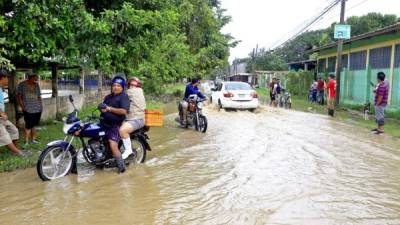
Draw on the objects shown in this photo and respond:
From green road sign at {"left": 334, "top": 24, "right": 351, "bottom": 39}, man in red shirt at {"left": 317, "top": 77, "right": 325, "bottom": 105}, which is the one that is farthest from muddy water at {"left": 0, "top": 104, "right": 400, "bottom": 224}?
man in red shirt at {"left": 317, "top": 77, "right": 325, "bottom": 105}

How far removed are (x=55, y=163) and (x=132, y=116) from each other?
5.27 feet

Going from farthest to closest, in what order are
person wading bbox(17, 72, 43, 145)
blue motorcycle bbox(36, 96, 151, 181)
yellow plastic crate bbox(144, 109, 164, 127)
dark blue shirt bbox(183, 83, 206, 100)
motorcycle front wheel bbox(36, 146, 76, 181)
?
1. dark blue shirt bbox(183, 83, 206, 100)
2. person wading bbox(17, 72, 43, 145)
3. yellow plastic crate bbox(144, 109, 164, 127)
4. blue motorcycle bbox(36, 96, 151, 181)
5. motorcycle front wheel bbox(36, 146, 76, 181)

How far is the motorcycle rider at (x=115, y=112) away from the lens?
779cm

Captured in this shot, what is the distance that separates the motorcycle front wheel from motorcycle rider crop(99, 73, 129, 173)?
696 mm

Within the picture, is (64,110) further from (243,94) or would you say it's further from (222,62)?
(222,62)

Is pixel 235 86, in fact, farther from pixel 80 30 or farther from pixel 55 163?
pixel 55 163

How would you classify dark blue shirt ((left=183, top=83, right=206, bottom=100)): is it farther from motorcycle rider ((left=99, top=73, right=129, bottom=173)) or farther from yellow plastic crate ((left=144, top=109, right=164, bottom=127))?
motorcycle rider ((left=99, top=73, right=129, bottom=173))

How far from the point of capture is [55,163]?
24.5 ft

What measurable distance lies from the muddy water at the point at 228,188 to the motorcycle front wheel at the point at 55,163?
0.62ft

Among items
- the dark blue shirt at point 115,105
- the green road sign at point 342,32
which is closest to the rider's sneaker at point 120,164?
the dark blue shirt at point 115,105

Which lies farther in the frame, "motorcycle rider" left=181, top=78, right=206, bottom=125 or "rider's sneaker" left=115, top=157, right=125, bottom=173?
"motorcycle rider" left=181, top=78, right=206, bottom=125

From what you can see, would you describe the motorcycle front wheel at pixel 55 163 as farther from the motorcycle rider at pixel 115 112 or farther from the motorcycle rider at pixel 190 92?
the motorcycle rider at pixel 190 92

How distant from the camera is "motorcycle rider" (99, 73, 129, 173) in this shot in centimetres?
779

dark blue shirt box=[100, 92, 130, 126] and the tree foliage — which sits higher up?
the tree foliage
